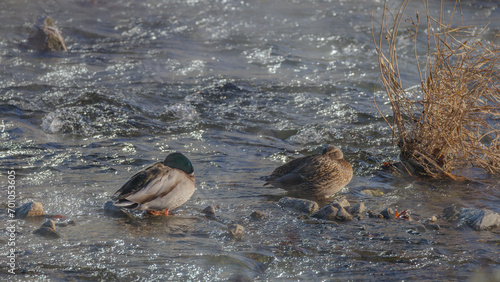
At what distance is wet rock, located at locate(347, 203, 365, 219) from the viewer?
14.7 ft

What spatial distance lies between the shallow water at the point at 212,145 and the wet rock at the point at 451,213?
0.37ft

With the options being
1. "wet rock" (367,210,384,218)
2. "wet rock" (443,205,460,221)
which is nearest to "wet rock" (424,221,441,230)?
"wet rock" (443,205,460,221)

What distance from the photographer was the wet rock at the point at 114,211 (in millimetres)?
4331

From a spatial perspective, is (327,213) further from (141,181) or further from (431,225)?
(141,181)

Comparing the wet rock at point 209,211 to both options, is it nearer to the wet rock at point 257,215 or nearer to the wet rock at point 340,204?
the wet rock at point 257,215

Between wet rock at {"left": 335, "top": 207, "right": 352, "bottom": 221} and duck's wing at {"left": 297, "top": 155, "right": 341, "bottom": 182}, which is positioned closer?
wet rock at {"left": 335, "top": 207, "right": 352, "bottom": 221}

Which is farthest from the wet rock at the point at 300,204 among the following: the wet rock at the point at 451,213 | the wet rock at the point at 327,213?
the wet rock at the point at 451,213

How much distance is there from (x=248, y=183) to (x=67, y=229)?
77.2 inches

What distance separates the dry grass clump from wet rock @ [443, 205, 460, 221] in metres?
0.99

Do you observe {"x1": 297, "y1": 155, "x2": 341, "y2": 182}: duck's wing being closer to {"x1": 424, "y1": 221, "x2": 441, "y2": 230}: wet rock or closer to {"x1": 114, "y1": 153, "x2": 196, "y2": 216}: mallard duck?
{"x1": 424, "y1": 221, "x2": 441, "y2": 230}: wet rock

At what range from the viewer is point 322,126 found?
7.59 m

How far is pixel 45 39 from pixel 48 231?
8.97 meters

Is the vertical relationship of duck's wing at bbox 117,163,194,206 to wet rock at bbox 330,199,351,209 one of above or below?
above

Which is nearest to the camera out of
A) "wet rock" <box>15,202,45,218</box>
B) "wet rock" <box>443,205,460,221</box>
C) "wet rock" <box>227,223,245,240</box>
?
"wet rock" <box>227,223,245,240</box>
